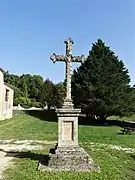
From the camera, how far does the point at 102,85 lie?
1470 inches

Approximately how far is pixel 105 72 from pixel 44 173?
3041cm

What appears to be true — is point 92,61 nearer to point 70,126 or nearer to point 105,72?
point 105,72

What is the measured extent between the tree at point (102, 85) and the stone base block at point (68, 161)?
87.5 ft

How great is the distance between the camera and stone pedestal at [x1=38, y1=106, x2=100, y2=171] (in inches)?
378

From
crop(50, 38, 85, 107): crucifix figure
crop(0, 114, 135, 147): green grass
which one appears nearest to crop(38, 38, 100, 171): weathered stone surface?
crop(50, 38, 85, 107): crucifix figure

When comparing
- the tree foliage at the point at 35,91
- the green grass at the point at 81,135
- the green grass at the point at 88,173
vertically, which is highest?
the tree foliage at the point at 35,91

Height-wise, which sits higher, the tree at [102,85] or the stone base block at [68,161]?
the tree at [102,85]

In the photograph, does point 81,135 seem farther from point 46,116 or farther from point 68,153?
point 46,116

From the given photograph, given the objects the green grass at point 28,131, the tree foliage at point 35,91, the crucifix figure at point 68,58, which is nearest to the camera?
the crucifix figure at point 68,58

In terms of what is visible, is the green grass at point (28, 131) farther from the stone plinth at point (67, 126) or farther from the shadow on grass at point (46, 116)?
the shadow on grass at point (46, 116)

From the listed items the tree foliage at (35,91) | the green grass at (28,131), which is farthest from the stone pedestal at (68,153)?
the tree foliage at (35,91)

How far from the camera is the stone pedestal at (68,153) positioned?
31.5 ft

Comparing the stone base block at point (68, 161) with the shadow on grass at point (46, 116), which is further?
the shadow on grass at point (46, 116)

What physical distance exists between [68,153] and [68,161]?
0.28m
